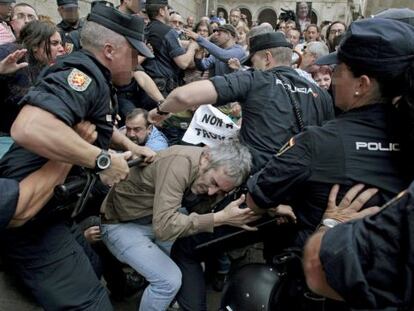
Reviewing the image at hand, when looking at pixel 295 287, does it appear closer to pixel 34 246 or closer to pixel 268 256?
pixel 268 256

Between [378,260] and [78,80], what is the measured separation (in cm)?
133

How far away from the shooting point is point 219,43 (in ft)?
18.2

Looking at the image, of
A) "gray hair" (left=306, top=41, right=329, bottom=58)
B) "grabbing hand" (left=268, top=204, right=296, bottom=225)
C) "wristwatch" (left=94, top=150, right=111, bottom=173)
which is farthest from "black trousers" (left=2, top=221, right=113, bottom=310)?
"gray hair" (left=306, top=41, right=329, bottom=58)

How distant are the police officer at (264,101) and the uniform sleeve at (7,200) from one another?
46.0 inches

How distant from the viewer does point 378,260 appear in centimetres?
91

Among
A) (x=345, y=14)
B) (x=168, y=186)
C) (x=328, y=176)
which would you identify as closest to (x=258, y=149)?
(x=168, y=186)

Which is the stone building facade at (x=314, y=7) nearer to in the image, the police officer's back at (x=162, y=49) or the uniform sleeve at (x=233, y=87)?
the police officer's back at (x=162, y=49)

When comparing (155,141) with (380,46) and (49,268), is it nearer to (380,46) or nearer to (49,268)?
(49,268)

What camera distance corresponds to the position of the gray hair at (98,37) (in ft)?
6.50

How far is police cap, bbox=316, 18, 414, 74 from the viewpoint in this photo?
4.64 feet

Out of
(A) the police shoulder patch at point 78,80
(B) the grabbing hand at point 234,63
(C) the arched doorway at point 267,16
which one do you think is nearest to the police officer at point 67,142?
(A) the police shoulder patch at point 78,80

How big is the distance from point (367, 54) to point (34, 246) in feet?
5.16

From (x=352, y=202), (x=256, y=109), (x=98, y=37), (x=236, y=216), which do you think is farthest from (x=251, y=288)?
(x=98, y=37)

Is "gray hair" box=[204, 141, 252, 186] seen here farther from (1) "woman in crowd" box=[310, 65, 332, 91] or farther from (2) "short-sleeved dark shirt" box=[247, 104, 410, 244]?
(1) "woman in crowd" box=[310, 65, 332, 91]
